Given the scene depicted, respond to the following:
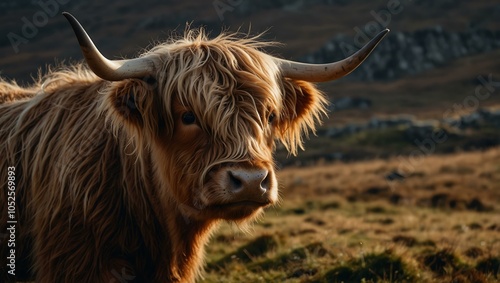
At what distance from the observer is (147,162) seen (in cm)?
421

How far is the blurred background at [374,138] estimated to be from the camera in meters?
6.36

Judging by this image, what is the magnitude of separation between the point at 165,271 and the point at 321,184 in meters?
13.3

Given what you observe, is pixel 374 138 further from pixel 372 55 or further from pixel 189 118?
pixel 372 55

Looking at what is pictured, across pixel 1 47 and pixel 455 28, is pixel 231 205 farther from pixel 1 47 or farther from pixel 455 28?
pixel 1 47

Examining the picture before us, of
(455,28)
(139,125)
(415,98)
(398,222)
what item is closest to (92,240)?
(139,125)

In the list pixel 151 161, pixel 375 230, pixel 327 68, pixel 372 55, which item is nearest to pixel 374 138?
pixel 375 230

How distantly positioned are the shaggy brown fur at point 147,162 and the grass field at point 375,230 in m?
1.09

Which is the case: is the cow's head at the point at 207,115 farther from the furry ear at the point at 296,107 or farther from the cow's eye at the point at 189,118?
the furry ear at the point at 296,107

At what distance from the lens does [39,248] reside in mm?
4031

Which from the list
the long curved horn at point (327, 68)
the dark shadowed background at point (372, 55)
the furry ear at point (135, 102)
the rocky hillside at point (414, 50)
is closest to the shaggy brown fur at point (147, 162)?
the furry ear at point (135, 102)

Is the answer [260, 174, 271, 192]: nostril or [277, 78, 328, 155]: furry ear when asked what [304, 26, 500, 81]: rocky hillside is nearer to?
[277, 78, 328, 155]: furry ear

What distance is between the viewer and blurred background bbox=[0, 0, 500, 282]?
20.9 ft

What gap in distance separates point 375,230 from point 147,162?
22.6ft

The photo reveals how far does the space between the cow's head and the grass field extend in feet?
4.19
